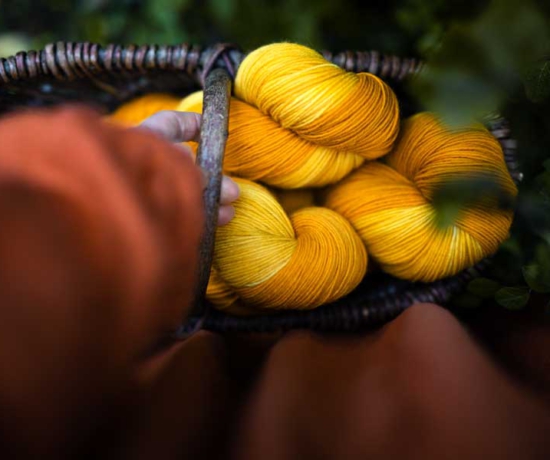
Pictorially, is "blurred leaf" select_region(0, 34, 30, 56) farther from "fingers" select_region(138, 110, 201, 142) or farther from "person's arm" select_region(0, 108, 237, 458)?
"person's arm" select_region(0, 108, 237, 458)

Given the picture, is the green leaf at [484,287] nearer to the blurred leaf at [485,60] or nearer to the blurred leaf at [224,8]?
the blurred leaf at [485,60]

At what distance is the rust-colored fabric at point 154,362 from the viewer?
0.22m

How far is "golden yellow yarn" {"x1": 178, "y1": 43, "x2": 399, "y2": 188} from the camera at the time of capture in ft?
1.59

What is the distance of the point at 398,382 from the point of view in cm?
35

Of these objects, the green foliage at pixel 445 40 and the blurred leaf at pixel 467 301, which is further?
the blurred leaf at pixel 467 301

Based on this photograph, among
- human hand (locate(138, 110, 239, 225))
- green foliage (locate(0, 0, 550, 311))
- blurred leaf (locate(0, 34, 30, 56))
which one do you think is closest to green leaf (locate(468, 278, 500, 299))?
green foliage (locate(0, 0, 550, 311))

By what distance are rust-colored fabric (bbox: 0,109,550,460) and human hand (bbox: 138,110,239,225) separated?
12 cm

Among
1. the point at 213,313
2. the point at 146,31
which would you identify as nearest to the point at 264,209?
the point at 213,313

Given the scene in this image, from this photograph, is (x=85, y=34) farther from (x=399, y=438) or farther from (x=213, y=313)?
(x=399, y=438)

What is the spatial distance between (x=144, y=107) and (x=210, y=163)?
0.27 meters

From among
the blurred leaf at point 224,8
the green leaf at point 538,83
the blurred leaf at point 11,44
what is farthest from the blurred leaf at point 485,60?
the blurred leaf at point 11,44

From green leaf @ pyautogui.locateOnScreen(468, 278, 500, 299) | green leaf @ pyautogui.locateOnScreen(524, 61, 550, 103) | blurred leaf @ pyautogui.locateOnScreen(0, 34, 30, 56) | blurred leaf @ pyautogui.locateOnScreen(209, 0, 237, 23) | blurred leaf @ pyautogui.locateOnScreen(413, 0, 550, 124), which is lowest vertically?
green leaf @ pyautogui.locateOnScreen(468, 278, 500, 299)

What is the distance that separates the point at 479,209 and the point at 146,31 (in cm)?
55

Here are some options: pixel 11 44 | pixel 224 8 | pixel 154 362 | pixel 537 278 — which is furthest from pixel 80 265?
pixel 11 44
